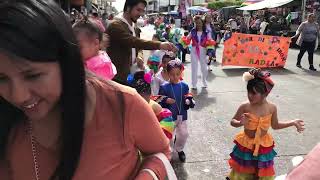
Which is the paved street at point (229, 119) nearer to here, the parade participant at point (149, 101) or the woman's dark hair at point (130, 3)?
the parade participant at point (149, 101)

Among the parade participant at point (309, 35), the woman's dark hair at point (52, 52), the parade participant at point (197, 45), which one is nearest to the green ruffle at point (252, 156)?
the woman's dark hair at point (52, 52)

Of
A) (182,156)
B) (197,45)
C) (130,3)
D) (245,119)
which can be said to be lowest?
(182,156)

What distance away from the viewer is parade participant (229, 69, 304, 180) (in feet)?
12.2

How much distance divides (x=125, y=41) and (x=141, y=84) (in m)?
0.57

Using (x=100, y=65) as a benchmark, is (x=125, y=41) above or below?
above

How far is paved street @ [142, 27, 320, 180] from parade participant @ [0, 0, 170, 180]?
3.04 meters

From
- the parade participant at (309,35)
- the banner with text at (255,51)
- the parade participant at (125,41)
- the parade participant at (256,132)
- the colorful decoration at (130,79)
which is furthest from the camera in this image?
the banner with text at (255,51)

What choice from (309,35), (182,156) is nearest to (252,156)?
(182,156)

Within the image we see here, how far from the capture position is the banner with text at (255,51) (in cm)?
1238

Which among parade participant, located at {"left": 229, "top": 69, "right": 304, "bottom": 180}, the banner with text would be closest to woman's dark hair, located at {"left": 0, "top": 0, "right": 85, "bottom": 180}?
parade participant, located at {"left": 229, "top": 69, "right": 304, "bottom": 180}

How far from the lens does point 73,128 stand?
135 cm

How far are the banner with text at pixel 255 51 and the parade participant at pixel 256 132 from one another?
8.70m

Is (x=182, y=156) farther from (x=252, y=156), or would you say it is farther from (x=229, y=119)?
(x=229, y=119)

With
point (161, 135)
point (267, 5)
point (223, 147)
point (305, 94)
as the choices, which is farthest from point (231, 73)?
point (267, 5)
